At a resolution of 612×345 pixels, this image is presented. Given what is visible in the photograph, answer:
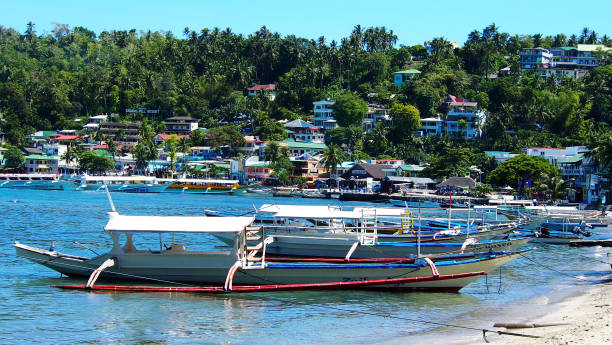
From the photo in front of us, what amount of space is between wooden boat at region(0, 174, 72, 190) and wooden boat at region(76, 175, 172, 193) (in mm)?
4032

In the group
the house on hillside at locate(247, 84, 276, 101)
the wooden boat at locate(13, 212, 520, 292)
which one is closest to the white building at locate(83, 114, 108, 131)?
the house on hillside at locate(247, 84, 276, 101)

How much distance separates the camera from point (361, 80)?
15738 centimetres

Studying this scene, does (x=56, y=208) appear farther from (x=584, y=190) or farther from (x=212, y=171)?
(x=584, y=190)

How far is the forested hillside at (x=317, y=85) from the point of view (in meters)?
128

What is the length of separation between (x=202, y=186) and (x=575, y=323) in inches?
3792

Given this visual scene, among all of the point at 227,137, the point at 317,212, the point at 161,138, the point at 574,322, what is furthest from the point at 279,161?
the point at 574,322

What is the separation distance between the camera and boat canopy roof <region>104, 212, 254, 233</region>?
82.7ft

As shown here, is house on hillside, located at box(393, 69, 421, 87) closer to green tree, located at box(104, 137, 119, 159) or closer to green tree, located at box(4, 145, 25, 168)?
green tree, located at box(104, 137, 119, 159)

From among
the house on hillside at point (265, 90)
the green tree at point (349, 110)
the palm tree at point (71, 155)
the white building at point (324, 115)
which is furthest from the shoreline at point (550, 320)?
the house on hillside at point (265, 90)

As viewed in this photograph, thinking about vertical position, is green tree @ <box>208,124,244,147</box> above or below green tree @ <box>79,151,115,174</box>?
above

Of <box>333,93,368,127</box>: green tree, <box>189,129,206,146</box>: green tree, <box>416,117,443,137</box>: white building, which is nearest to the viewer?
<box>416,117,443,137</box>: white building

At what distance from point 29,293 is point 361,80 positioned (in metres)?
135

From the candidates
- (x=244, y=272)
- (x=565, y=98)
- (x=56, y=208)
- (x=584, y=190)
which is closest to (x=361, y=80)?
(x=565, y=98)

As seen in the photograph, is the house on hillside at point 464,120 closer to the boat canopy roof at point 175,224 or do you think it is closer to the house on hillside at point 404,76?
the house on hillside at point 404,76
